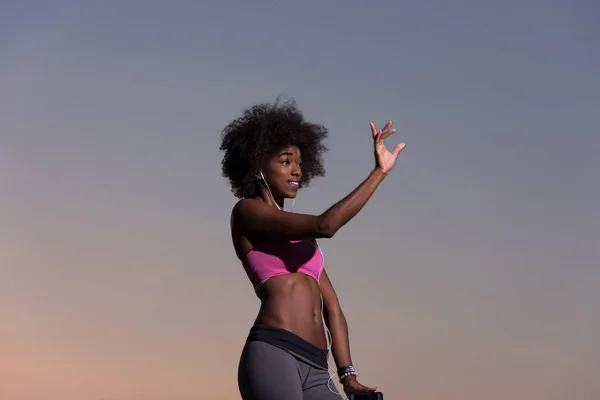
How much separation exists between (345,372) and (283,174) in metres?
1.12

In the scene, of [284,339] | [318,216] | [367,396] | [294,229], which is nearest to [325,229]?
[318,216]

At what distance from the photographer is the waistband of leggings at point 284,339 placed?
4414 mm

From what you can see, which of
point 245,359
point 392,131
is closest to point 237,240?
point 245,359

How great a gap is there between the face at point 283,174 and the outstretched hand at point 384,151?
1.87 ft

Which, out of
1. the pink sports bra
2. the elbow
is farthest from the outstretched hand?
the pink sports bra

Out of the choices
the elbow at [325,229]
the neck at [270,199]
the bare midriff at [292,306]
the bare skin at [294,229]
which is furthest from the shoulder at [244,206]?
the elbow at [325,229]

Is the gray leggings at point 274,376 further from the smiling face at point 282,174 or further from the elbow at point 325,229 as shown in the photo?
the smiling face at point 282,174

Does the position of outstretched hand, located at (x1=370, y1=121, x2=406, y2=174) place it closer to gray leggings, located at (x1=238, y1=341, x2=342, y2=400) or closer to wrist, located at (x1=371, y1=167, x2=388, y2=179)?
wrist, located at (x1=371, y1=167, x2=388, y2=179)

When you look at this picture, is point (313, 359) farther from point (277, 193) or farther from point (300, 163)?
point (300, 163)

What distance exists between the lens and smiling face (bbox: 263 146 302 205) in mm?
4828

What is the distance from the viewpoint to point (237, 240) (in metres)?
4.77

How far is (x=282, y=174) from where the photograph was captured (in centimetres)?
485

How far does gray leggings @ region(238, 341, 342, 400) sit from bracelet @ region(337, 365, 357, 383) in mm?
416

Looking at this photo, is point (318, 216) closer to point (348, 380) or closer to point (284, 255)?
point (284, 255)
